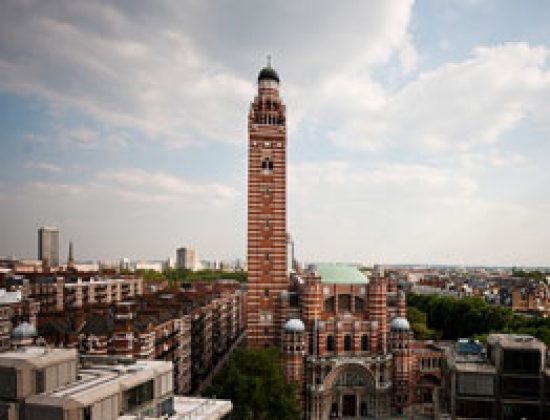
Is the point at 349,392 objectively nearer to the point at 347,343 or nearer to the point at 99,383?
Answer: the point at 347,343

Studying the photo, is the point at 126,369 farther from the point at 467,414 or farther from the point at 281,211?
the point at 281,211

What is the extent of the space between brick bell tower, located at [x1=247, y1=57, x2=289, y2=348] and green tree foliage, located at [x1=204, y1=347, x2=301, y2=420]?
2079cm

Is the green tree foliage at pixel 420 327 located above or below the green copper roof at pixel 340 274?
below

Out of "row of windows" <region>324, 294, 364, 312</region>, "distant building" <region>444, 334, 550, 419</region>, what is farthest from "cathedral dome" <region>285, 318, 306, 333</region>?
"distant building" <region>444, 334, 550, 419</region>

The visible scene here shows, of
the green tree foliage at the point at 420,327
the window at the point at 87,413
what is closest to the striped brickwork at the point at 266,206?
the green tree foliage at the point at 420,327

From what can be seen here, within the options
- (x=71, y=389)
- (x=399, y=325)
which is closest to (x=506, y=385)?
(x=399, y=325)

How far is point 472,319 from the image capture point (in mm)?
91750

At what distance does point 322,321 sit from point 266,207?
62.6 ft

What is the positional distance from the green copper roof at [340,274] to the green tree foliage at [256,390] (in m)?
22.2

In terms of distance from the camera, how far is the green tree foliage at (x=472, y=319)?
7694cm

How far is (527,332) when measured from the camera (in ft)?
228

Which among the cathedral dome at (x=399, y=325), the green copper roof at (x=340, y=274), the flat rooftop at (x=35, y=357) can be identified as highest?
the green copper roof at (x=340, y=274)

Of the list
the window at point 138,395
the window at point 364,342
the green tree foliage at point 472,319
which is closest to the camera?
the window at point 138,395

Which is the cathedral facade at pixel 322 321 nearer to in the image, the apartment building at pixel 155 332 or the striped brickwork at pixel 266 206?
the striped brickwork at pixel 266 206
